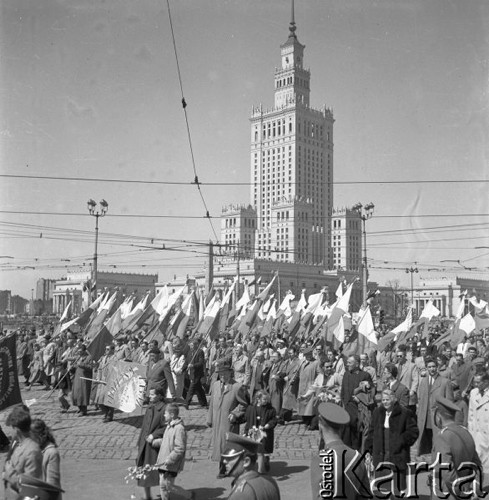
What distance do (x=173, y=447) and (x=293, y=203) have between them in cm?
11195

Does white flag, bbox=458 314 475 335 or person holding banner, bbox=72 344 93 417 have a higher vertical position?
white flag, bbox=458 314 475 335

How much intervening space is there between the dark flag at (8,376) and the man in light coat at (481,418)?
6444 millimetres

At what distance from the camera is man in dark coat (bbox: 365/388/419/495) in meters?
7.25

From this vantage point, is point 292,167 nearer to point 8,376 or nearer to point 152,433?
point 8,376

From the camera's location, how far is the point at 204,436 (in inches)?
450

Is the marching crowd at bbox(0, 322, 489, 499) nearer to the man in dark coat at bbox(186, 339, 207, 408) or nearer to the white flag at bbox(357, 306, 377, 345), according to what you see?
the man in dark coat at bbox(186, 339, 207, 408)

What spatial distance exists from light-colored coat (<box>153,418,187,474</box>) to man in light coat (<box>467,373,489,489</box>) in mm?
3619

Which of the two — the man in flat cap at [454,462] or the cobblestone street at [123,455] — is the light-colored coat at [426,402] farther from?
the man in flat cap at [454,462]

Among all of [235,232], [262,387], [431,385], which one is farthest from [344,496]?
[235,232]

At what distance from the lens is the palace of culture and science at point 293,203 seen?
116562 mm

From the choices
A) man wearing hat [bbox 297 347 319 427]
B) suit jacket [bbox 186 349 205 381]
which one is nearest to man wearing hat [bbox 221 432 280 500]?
man wearing hat [bbox 297 347 319 427]

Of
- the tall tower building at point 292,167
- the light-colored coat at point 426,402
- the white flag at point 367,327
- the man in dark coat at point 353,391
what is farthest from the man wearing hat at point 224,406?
the tall tower building at point 292,167

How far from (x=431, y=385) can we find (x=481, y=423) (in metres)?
2.18

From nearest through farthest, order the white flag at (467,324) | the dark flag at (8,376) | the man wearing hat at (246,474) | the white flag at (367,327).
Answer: the man wearing hat at (246,474)
the dark flag at (8,376)
the white flag at (367,327)
the white flag at (467,324)
